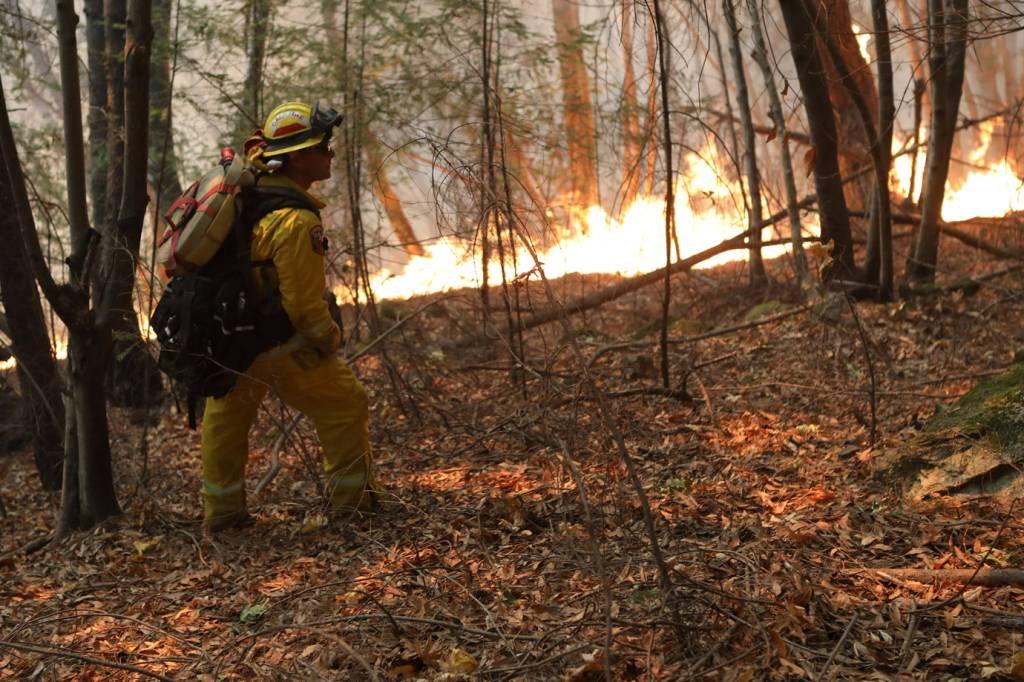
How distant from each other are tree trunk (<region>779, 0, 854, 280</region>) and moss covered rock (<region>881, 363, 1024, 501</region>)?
277cm

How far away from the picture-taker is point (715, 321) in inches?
332

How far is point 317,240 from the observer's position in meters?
4.31

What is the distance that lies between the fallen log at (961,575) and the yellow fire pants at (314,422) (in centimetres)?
231

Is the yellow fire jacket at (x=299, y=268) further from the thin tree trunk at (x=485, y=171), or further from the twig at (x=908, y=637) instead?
the twig at (x=908, y=637)

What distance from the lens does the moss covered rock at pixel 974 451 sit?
3887 millimetres

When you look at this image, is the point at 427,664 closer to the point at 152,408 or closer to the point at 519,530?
the point at 519,530

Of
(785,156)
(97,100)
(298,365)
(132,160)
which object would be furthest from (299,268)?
(97,100)

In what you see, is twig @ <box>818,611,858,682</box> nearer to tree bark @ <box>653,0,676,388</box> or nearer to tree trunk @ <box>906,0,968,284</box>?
tree bark @ <box>653,0,676,388</box>

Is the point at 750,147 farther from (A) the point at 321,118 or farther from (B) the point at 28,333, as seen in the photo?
(B) the point at 28,333

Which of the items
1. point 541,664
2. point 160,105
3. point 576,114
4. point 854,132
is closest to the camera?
point 541,664

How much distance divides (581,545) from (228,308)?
188 cm

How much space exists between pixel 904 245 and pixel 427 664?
8.10 metres

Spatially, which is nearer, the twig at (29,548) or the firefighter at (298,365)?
the firefighter at (298,365)

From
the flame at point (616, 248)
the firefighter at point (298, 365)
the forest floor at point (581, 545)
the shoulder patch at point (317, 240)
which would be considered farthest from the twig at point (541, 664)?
the flame at point (616, 248)
